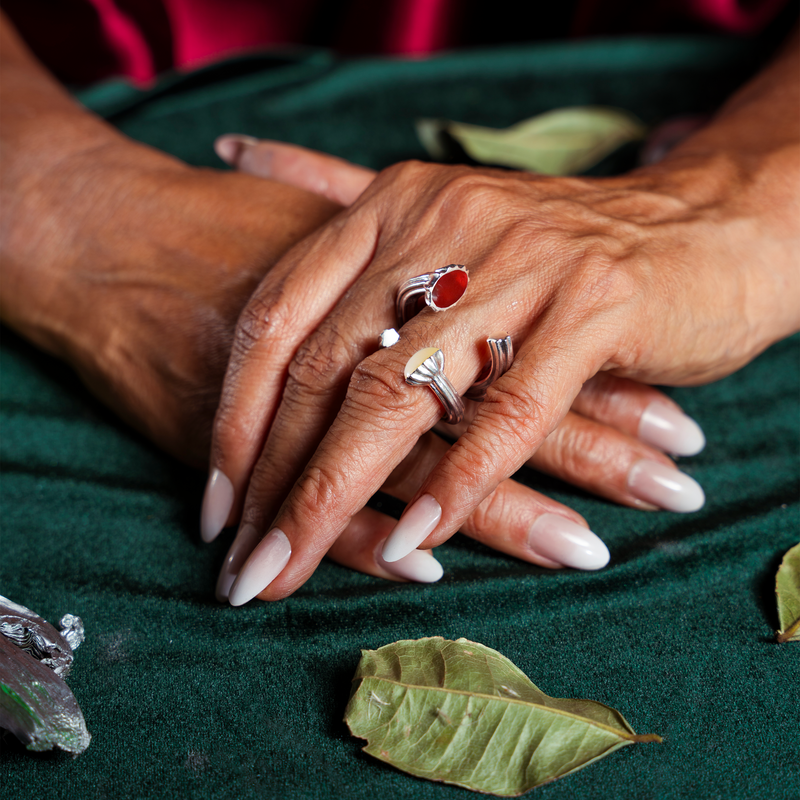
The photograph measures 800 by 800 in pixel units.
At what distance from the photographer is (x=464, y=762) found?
614mm

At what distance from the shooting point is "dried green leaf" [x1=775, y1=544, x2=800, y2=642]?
28.6 inches

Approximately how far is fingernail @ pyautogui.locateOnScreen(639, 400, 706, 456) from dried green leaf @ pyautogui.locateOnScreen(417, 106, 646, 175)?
2.17 feet

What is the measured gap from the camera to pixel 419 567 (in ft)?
2.62

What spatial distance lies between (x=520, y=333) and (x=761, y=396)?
50cm

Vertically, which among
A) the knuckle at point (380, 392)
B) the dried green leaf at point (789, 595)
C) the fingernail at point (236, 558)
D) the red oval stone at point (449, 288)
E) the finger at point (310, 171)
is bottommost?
the dried green leaf at point (789, 595)

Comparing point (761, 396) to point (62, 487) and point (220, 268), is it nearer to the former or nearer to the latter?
point (220, 268)

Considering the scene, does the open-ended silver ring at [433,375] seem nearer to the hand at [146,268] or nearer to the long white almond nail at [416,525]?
the long white almond nail at [416,525]

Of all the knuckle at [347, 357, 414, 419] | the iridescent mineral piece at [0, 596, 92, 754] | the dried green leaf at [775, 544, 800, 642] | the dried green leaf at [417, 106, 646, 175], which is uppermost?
the knuckle at [347, 357, 414, 419]

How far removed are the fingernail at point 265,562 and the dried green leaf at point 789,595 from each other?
0.51 m

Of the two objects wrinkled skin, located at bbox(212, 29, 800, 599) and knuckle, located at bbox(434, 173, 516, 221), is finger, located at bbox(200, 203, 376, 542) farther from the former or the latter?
knuckle, located at bbox(434, 173, 516, 221)

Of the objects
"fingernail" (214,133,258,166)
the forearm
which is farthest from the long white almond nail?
"fingernail" (214,133,258,166)

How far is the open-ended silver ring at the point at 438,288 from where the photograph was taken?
745 mm

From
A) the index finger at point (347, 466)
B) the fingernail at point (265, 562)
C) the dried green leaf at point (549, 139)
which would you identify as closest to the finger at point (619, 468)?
the index finger at point (347, 466)

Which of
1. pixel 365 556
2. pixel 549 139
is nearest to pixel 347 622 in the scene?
pixel 365 556
